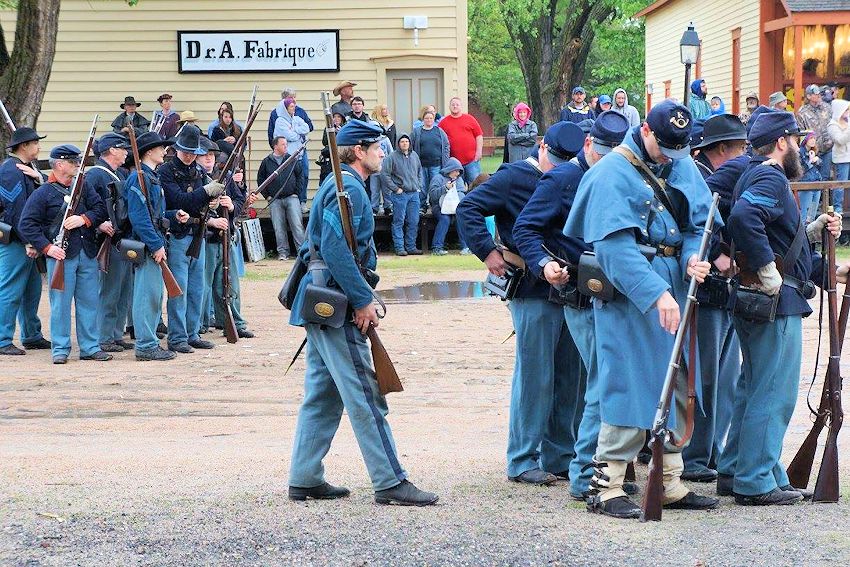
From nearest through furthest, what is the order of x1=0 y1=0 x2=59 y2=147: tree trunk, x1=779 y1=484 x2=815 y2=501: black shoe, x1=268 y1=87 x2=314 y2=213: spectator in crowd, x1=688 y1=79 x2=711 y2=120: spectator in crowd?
x1=779 y1=484 x2=815 y2=501: black shoe
x1=0 y1=0 x2=59 y2=147: tree trunk
x1=268 y1=87 x2=314 y2=213: spectator in crowd
x1=688 y1=79 x2=711 y2=120: spectator in crowd

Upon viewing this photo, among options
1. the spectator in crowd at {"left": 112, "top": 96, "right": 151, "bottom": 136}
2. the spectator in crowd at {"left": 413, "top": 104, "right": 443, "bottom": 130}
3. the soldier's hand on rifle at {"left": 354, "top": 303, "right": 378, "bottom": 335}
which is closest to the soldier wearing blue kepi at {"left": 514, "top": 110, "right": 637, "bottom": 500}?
the soldier's hand on rifle at {"left": 354, "top": 303, "right": 378, "bottom": 335}

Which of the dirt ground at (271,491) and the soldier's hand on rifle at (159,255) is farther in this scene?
the soldier's hand on rifle at (159,255)

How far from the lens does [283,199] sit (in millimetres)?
19922

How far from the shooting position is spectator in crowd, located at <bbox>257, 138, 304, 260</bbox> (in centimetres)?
1947

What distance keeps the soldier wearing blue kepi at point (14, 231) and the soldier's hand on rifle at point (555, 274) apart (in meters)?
7.07

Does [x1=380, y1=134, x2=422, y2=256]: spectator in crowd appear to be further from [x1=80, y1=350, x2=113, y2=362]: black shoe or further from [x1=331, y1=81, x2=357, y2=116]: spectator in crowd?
[x1=80, y1=350, x2=113, y2=362]: black shoe

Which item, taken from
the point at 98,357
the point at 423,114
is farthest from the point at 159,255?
the point at 423,114

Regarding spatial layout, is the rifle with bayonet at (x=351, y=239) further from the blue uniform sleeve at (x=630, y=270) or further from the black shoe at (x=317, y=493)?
the blue uniform sleeve at (x=630, y=270)

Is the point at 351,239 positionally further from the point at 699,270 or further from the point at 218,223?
the point at 218,223

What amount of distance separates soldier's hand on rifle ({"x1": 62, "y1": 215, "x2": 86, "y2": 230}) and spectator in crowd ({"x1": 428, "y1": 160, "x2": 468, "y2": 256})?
903 centimetres

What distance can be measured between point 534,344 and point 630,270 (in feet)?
4.14

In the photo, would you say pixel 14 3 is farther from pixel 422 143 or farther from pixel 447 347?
pixel 447 347

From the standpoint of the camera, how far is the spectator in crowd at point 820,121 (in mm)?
19109

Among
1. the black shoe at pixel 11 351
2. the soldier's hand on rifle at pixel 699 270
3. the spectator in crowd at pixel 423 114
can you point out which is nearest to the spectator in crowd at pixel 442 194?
the spectator in crowd at pixel 423 114
